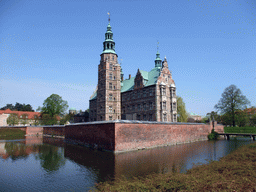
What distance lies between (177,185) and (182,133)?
26673 millimetres

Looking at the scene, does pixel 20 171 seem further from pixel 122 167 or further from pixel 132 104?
pixel 132 104

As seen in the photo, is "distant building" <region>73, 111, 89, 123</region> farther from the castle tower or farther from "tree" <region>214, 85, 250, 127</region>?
"tree" <region>214, 85, 250, 127</region>

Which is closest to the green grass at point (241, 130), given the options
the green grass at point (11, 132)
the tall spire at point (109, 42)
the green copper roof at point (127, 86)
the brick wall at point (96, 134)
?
the green copper roof at point (127, 86)

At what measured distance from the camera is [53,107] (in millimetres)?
67625

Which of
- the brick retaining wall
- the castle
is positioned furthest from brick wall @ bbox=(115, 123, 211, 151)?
the brick retaining wall

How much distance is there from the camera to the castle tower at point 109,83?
144 ft

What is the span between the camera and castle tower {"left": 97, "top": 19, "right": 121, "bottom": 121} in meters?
43.8

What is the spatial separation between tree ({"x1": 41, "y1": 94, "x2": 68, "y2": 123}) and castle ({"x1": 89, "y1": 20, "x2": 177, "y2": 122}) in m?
30.4

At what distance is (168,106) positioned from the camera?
39844mm

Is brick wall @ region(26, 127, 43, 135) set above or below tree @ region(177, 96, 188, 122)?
below

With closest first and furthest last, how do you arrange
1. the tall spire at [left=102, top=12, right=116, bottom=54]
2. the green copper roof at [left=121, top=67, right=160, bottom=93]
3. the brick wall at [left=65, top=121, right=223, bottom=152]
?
the brick wall at [left=65, top=121, right=223, bottom=152] < the green copper roof at [left=121, top=67, right=160, bottom=93] < the tall spire at [left=102, top=12, right=116, bottom=54]

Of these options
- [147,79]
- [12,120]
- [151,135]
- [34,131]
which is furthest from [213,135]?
[12,120]

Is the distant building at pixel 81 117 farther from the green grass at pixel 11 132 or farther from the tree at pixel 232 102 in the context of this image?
the tree at pixel 232 102

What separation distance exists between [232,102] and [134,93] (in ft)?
89.2
